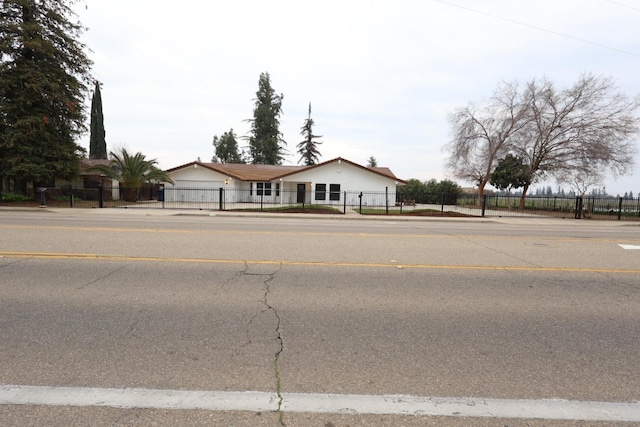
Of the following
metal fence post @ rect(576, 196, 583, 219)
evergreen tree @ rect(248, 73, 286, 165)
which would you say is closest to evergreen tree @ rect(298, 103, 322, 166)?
evergreen tree @ rect(248, 73, 286, 165)

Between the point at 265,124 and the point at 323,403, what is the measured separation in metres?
56.3

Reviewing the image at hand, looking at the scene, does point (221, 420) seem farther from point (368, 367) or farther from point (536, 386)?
point (536, 386)

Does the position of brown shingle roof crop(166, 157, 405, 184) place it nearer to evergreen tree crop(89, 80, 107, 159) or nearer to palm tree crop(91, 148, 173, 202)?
palm tree crop(91, 148, 173, 202)

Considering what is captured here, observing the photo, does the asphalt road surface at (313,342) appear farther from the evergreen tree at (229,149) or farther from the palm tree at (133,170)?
the evergreen tree at (229,149)

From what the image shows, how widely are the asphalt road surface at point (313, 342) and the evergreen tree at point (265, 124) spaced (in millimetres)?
50369

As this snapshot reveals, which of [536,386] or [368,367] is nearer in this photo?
[536,386]

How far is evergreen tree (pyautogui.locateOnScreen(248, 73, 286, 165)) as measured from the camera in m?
56.0

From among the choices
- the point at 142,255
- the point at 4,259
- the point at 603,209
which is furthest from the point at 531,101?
the point at 4,259

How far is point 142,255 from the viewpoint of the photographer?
7.25 m

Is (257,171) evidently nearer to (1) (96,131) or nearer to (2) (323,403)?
(1) (96,131)

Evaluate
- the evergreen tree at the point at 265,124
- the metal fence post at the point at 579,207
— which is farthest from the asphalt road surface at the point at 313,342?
the evergreen tree at the point at 265,124

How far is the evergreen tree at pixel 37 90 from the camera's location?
22734mm

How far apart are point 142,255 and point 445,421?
6.54 m

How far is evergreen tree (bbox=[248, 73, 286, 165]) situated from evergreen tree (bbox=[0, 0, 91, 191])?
3164 cm
